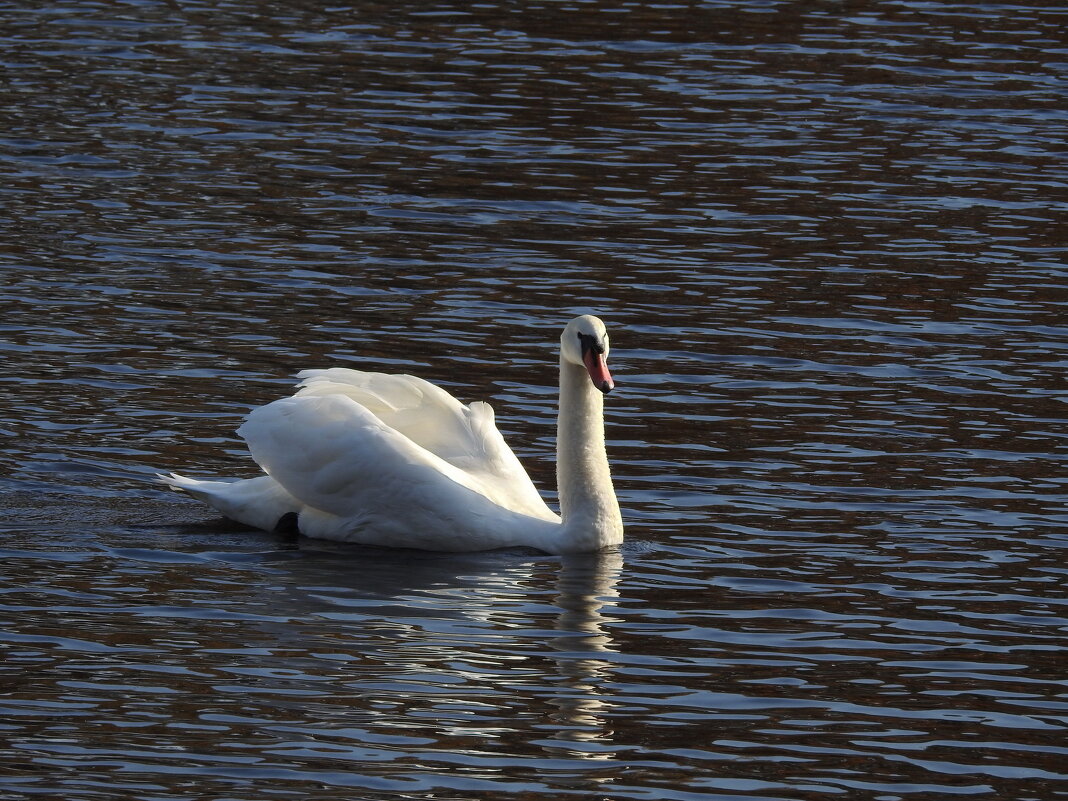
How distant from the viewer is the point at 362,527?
12172 millimetres

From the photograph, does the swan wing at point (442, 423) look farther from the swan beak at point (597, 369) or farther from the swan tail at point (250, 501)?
the swan beak at point (597, 369)

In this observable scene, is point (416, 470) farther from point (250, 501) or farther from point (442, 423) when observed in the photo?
point (250, 501)

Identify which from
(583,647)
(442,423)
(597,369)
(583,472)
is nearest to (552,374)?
(442,423)

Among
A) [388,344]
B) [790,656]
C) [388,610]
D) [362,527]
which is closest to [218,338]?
[388,344]

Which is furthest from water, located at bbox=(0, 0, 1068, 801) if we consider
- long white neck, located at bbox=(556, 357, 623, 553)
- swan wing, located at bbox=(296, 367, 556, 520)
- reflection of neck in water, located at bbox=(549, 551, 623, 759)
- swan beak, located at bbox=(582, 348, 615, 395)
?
swan beak, located at bbox=(582, 348, 615, 395)

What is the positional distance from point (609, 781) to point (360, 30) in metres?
19.4

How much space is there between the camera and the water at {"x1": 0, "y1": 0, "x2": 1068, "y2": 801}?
28.9 ft

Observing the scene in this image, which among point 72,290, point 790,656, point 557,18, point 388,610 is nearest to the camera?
point 790,656

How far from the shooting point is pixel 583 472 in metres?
12.1

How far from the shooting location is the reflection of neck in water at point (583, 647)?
346 inches

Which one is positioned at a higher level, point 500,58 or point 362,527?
point 500,58

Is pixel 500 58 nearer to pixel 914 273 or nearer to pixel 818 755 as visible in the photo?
pixel 914 273

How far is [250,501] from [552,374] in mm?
3299

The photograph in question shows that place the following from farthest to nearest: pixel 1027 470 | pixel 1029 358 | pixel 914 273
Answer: pixel 914 273 → pixel 1029 358 → pixel 1027 470
